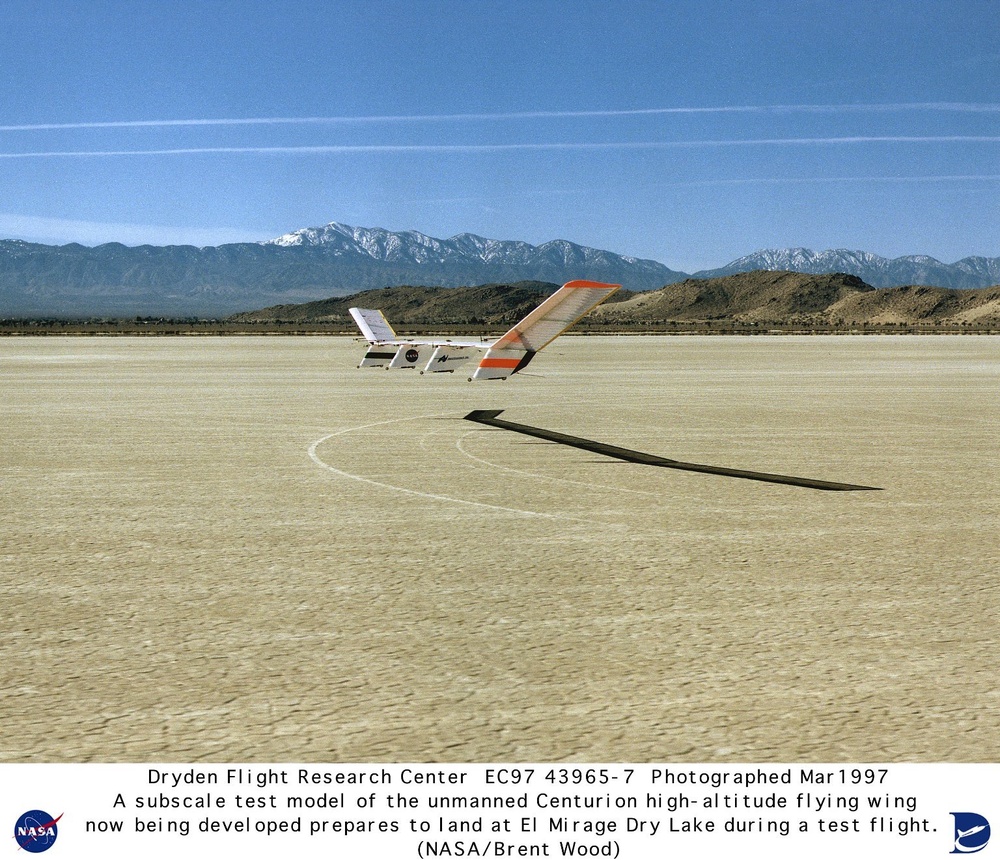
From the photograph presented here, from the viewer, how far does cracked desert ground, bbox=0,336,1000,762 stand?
21.9 ft

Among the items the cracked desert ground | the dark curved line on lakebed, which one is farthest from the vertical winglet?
the cracked desert ground

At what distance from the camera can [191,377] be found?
49.3 meters

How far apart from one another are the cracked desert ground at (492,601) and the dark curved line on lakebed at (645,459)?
53 centimetres

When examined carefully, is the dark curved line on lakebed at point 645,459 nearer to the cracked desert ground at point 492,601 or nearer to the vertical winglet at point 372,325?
the cracked desert ground at point 492,601

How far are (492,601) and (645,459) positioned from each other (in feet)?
35.3

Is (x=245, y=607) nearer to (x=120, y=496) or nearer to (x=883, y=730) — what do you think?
(x=883, y=730)

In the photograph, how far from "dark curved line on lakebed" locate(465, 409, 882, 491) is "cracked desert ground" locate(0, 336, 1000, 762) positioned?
0.53 meters

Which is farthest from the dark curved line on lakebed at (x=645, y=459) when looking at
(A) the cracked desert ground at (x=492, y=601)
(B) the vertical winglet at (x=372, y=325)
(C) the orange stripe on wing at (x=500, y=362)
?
(B) the vertical winglet at (x=372, y=325)

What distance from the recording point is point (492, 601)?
9859 millimetres

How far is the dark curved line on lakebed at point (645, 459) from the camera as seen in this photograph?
17.2m

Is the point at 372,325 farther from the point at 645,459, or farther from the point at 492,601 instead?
the point at 492,601

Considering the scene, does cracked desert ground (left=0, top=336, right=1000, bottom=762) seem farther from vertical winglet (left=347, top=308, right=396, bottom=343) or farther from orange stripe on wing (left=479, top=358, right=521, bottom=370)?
vertical winglet (left=347, top=308, right=396, bottom=343)

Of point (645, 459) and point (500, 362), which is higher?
point (500, 362)

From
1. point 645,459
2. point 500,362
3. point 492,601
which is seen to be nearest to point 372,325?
point 500,362
